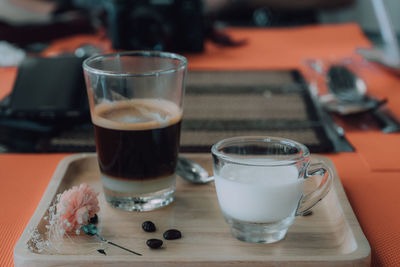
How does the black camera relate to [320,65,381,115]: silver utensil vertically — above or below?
above

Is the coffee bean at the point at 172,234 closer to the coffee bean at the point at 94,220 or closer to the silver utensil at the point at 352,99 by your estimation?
the coffee bean at the point at 94,220

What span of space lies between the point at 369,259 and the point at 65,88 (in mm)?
477

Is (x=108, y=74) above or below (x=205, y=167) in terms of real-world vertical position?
→ above

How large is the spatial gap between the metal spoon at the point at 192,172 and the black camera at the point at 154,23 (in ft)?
1.93

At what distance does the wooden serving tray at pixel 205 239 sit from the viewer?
1.20ft

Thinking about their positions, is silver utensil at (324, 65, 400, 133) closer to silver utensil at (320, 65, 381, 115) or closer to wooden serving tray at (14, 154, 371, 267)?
silver utensil at (320, 65, 381, 115)

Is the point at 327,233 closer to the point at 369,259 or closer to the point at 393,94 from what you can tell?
the point at 369,259

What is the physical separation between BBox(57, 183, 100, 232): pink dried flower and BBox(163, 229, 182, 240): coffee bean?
6 centimetres

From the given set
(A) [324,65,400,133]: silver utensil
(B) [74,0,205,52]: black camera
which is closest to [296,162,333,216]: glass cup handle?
(A) [324,65,400,133]: silver utensil

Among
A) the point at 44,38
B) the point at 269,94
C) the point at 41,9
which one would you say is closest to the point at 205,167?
the point at 269,94

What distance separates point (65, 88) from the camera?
0.72 m

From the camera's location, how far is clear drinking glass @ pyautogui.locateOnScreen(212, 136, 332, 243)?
1.29ft

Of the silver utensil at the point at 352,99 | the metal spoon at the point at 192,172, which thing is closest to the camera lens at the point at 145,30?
the silver utensil at the point at 352,99

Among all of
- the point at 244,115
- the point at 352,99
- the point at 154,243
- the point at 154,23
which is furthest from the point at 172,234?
the point at 154,23
